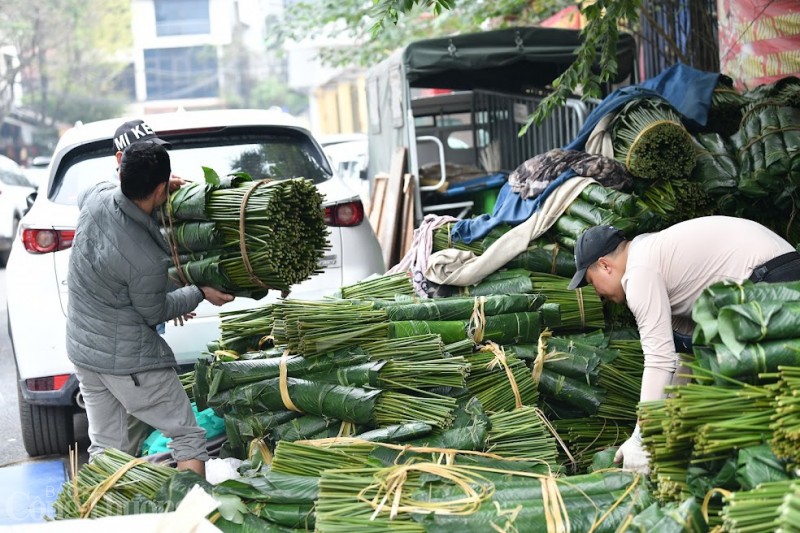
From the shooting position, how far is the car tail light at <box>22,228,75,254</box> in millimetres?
6289

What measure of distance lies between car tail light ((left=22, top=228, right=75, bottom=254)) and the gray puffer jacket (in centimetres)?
131

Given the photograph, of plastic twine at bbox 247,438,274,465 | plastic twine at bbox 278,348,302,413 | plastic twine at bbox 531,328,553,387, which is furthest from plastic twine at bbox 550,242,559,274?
plastic twine at bbox 247,438,274,465

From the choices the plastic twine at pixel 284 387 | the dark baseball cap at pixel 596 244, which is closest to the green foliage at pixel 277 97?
the plastic twine at pixel 284 387

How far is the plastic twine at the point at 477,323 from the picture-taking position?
5367mm

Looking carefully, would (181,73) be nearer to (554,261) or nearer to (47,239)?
(47,239)

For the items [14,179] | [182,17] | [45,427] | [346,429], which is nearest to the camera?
[346,429]

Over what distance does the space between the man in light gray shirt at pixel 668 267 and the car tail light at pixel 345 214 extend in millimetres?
2533

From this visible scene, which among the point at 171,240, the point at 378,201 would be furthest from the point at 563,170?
the point at 378,201

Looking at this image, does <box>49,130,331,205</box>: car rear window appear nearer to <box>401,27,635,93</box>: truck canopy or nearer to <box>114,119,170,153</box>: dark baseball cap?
<box>114,119,170,153</box>: dark baseball cap

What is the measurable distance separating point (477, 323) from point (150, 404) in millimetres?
1700

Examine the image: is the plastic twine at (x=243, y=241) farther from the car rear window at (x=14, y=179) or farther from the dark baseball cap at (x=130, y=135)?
the car rear window at (x=14, y=179)

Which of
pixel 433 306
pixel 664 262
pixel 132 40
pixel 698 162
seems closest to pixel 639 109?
pixel 698 162

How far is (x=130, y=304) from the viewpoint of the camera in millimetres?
4961

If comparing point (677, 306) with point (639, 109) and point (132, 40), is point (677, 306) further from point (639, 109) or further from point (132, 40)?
point (132, 40)
